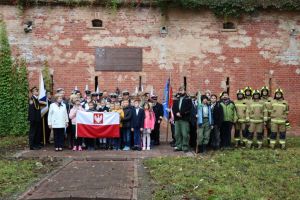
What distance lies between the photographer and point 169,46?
57.8 ft

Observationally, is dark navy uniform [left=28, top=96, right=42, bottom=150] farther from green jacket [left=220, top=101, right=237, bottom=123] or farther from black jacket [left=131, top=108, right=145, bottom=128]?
green jacket [left=220, top=101, right=237, bottom=123]

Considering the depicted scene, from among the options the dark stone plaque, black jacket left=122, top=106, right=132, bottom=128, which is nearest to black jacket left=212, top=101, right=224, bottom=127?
black jacket left=122, top=106, right=132, bottom=128

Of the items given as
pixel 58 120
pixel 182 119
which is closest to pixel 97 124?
pixel 58 120

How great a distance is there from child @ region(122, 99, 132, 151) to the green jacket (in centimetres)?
276

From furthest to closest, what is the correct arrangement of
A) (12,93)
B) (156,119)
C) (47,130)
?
1. (12,93)
2. (47,130)
3. (156,119)

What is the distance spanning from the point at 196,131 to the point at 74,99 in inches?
151

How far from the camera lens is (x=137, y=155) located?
42.2ft

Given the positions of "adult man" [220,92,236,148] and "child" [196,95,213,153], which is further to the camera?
"adult man" [220,92,236,148]

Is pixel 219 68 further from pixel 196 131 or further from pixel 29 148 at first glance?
pixel 29 148

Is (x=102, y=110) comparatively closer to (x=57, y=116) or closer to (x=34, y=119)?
(x=57, y=116)

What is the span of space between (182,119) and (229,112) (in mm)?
1415

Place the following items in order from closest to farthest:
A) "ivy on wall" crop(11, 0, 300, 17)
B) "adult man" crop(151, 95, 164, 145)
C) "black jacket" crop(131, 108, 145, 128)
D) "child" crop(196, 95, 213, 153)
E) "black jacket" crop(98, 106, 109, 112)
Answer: "child" crop(196, 95, 213, 153), "black jacket" crop(131, 108, 145, 128), "black jacket" crop(98, 106, 109, 112), "adult man" crop(151, 95, 164, 145), "ivy on wall" crop(11, 0, 300, 17)

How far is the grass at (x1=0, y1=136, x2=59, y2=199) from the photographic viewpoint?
8.80m

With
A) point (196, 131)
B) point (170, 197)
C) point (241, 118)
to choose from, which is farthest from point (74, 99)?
point (170, 197)
